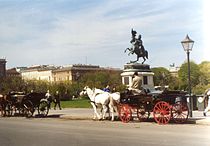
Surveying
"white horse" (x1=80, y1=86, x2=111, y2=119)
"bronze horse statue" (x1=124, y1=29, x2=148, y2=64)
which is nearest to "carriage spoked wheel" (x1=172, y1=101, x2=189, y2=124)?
"white horse" (x1=80, y1=86, x2=111, y2=119)

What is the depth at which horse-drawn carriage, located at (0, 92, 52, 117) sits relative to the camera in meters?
26.3

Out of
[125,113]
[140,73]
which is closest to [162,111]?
[125,113]

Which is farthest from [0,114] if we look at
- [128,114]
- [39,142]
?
[39,142]

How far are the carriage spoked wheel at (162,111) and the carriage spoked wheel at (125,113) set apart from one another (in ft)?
5.48

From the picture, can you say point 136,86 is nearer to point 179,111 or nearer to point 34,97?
point 179,111

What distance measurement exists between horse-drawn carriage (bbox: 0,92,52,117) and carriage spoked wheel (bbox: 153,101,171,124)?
9.47 meters

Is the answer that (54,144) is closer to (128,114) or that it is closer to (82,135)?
(82,135)

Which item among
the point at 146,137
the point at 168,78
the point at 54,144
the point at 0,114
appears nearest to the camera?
the point at 54,144

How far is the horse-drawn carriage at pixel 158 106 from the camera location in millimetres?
18547

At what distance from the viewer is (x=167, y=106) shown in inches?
723

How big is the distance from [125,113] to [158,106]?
7.23 ft

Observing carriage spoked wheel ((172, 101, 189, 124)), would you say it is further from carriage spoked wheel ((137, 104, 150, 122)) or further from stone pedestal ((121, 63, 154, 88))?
stone pedestal ((121, 63, 154, 88))

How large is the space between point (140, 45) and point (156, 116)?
29238 millimetres

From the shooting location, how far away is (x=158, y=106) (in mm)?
18688
